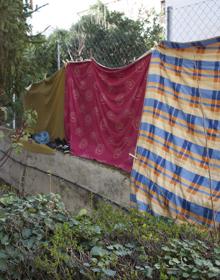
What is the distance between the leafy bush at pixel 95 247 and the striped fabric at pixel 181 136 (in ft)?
4.02

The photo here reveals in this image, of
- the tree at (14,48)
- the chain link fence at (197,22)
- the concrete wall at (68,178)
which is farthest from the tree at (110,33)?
the tree at (14,48)

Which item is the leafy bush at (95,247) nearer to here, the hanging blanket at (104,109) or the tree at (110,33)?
the hanging blanket at (104,109)

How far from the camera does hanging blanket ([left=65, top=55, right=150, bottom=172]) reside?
5.53m

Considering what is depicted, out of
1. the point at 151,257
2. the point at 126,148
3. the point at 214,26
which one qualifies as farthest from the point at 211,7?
the point at 151,257

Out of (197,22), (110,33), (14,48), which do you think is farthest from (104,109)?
(110,33)

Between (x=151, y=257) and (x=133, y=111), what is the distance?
131 inches

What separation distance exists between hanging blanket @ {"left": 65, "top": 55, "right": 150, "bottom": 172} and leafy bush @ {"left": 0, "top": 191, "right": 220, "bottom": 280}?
98.4 inches

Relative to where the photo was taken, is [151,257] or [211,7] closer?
[151,257]

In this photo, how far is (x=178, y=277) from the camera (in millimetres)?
2182

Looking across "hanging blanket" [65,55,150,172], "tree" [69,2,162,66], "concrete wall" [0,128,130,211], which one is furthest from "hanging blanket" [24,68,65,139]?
"tree" [69,2,162,66]

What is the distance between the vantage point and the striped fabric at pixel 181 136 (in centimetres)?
415

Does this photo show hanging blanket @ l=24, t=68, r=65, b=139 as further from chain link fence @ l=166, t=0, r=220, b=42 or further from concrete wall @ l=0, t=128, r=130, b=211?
chain link fence @ l=166, t=0, r=220, b=42

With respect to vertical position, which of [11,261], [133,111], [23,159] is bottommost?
A: [23,159]

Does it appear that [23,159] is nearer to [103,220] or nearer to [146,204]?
[146,204]
